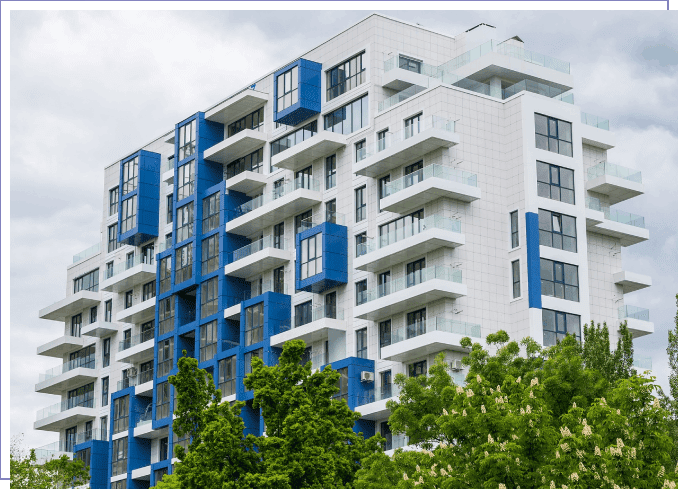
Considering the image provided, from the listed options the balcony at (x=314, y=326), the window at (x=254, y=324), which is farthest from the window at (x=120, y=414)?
the balcony at (x=314, y=326)

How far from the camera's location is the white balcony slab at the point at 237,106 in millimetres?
68812

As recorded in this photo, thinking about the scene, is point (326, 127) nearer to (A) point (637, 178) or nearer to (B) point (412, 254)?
(B) point (412, 254)

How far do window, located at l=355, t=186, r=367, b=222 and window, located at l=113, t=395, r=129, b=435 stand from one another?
981 inches

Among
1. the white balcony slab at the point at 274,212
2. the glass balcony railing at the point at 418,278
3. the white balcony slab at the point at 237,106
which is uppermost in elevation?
the white balcony slab at the point at 237,106

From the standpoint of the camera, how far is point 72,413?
8219 centimetres

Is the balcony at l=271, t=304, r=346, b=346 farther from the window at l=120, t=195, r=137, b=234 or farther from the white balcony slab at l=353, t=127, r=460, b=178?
the window at l=120, t=195, r=137, b=234

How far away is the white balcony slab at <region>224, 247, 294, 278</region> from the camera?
64.4m

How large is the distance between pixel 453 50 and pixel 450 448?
1493 inches

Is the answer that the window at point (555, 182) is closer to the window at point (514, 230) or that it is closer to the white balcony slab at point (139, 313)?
the window at point (514, 230)

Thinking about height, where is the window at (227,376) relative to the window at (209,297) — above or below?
below

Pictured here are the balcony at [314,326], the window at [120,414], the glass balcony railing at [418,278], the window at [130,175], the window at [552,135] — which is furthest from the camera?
the window at [130,175]

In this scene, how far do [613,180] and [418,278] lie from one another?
44.1 ft

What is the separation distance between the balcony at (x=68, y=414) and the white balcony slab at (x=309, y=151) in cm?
2769

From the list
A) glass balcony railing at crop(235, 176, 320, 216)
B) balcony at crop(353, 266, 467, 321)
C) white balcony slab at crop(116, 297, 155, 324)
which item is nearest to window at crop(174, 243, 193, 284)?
white balcony slab at crop(116, 297, 155, 324)
